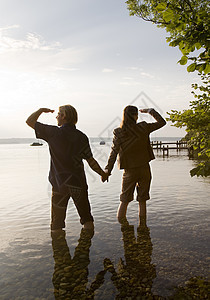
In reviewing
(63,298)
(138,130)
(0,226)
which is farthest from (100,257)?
(0,226)

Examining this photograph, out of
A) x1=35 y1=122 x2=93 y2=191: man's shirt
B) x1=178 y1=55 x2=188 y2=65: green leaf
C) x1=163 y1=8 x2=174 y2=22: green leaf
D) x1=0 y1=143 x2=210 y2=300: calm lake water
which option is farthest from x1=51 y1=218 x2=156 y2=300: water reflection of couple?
x1=163 y1=8 x2=174 y2=22: green leaf

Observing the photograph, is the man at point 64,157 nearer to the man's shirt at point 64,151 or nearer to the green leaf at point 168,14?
the man's shirt at point 64,151

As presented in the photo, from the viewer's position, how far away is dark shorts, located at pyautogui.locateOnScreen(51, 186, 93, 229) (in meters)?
4.99

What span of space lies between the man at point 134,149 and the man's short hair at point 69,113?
112cm

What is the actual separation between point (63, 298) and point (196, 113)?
11.9ft

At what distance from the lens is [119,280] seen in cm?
349

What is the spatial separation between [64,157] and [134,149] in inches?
62.8

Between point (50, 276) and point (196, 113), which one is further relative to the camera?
point (196, 113)

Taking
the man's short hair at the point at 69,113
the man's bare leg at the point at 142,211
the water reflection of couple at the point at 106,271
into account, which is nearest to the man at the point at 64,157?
the man's short hair at the point at 69,113

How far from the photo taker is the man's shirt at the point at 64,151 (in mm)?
4836

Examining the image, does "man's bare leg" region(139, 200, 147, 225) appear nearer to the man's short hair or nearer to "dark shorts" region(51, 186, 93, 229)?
"dark shorts" region(51, 186, 93, 229)

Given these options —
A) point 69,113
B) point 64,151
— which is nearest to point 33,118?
point 69,113

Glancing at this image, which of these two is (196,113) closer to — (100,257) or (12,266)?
(100,257)

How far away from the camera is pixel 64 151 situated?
485 cm
